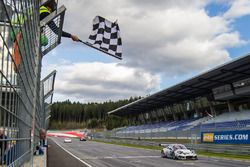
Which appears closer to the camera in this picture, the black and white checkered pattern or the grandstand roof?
the black and white checkered pattern

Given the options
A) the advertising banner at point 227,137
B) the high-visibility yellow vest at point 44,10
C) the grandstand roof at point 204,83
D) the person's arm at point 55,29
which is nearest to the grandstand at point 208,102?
the grandstand roof at point 204,83

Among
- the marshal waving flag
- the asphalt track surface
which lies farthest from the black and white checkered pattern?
the asphalt track surface

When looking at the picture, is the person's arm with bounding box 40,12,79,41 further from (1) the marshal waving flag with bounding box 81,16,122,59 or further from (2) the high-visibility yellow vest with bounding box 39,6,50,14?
(1) the marshal waving flag with bounding box 81,16,122,59

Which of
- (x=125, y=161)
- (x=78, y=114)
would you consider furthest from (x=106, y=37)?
(x=78, y=114)

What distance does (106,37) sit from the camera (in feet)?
29.3

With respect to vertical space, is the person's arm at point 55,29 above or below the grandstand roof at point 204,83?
below

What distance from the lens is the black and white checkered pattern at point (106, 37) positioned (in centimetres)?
878

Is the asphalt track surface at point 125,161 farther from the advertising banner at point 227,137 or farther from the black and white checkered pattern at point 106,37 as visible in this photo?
the black and white checkered pattern at point 106,37

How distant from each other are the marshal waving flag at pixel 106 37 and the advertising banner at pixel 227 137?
811 inches

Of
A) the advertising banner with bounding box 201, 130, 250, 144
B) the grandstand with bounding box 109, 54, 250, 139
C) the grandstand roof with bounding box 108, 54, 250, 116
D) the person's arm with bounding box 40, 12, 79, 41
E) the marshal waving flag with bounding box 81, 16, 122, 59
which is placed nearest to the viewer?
the person's arm with bounding box 40, 12, 79, 41

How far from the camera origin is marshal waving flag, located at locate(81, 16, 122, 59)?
8766 mm

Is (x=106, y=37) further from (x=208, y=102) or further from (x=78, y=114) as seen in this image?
(x=78, y=114)

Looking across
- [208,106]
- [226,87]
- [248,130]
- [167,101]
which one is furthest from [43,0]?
[167,101]

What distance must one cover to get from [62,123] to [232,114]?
132 meters
